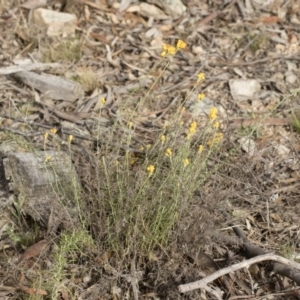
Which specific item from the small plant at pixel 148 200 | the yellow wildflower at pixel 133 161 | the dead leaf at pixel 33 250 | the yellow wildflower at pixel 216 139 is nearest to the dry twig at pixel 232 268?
the small plant at pixel 148 200

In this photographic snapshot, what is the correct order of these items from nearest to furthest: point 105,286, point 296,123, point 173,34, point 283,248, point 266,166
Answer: point 105,286, point 283,248, point 266,166, point 296,123, point 173,34

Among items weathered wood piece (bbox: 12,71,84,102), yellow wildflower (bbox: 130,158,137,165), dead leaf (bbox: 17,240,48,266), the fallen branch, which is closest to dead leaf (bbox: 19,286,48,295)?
dead leaf (bbox: 17,240,48,266)

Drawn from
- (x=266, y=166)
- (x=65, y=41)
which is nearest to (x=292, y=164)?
(x=266, y=166)

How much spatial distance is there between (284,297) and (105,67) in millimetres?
2365

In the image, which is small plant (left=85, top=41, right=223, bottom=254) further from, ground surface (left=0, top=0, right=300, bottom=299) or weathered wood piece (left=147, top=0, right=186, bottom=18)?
weathered wood piece (left=147, top=0, right=186, bottom=18)

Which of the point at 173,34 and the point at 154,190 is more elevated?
the point at 154,190

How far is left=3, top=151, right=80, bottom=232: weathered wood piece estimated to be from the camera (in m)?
3.29

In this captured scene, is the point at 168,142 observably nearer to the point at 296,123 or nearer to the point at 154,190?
the point at 154,190

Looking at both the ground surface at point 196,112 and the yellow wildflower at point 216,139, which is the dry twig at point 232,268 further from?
the yellow wildflower at point 216,139

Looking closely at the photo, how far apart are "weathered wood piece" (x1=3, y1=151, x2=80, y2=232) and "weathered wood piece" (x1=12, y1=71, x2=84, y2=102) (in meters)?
0.86

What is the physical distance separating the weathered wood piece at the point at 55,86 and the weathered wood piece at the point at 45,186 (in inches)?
34.0

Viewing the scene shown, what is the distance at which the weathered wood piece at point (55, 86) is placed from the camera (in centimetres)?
448

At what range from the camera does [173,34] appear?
17.2 feet

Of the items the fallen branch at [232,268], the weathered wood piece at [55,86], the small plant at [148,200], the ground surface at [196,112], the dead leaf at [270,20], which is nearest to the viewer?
the fallen branch at [232,268]
